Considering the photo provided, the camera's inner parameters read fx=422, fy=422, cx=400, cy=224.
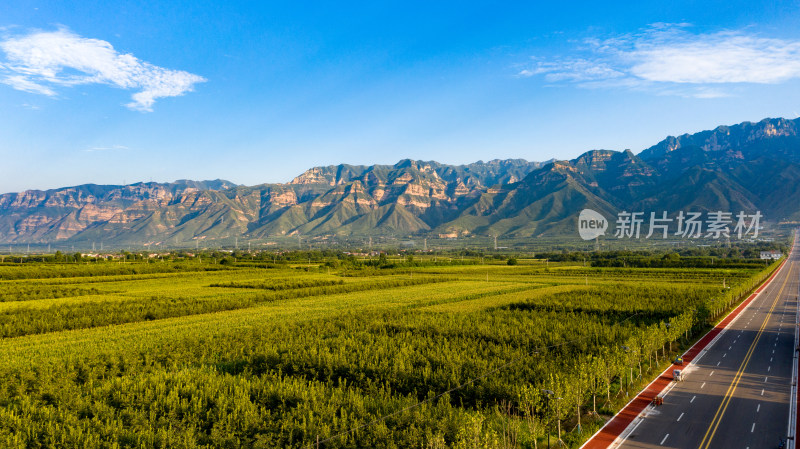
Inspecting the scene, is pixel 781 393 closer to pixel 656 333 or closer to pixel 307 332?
pixel 656 333

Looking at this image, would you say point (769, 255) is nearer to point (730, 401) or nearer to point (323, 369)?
point (730, 401)

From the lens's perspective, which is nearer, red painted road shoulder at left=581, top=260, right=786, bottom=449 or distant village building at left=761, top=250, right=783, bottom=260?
red painted road shoulder at left=581, top=260, right=786, bottom=449

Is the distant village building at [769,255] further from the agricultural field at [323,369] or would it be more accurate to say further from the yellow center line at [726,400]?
the yellow center line at [726,400]

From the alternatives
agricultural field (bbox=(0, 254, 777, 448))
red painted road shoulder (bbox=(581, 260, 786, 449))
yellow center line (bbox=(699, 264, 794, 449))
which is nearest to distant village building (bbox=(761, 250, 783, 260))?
agricultural field (bbox=(0, 254, 777, 448))

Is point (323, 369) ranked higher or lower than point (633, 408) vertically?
higher

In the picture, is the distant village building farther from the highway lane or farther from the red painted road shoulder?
the red painted road shoulder

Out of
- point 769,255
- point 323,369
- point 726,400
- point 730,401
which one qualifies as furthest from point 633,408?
point 769,255

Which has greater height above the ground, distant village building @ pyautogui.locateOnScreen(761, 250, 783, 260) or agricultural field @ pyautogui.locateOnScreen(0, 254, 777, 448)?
distant village building @ pyautogui.locateOnScreen(761, 250, 783, 260)

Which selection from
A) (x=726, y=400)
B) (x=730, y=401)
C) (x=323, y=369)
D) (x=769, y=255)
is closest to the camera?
(x=730, y=401)

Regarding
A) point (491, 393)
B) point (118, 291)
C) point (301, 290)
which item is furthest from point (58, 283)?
point (491, 393)
